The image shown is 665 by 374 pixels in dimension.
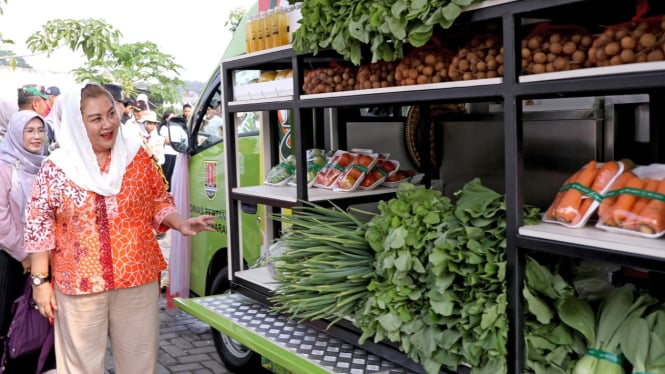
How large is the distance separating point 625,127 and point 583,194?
1.00m

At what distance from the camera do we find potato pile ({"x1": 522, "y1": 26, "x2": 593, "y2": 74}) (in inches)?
85.6

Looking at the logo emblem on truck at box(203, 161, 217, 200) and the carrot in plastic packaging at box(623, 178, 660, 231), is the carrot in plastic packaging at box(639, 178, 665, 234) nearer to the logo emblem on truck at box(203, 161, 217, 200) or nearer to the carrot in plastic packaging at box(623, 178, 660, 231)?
the carrot in plastic packaging at box(623, 178, 660, 231)

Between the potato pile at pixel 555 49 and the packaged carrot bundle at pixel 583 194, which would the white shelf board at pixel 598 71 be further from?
the packaged carrot bundle at pixel 583 194

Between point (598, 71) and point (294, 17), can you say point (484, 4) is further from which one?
point (294, 17)

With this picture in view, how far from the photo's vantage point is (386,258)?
8.95ft

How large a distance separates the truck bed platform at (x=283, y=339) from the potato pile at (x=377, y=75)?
1249 millimetres

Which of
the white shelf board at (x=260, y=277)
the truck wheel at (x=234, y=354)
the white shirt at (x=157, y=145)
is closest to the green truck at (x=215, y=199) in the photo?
the truck wheel at (x=234, y=354)

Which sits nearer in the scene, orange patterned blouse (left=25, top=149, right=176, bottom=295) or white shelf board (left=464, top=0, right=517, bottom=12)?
white shelf board (left=464, top=0, right=517, bottom=12)

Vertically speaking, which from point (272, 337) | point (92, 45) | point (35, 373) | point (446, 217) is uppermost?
point (92, 45)

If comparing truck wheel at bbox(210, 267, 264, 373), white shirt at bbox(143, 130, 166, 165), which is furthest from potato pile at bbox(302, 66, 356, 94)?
white shirt at bbox(143, 130, 166, 165)

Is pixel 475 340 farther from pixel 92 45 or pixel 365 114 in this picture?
pixel 92 45

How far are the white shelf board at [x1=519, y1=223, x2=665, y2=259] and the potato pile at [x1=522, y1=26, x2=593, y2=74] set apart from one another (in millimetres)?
545

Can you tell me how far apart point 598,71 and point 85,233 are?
2.63 metres

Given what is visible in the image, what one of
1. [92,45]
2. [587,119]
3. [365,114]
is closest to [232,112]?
[365,114]
